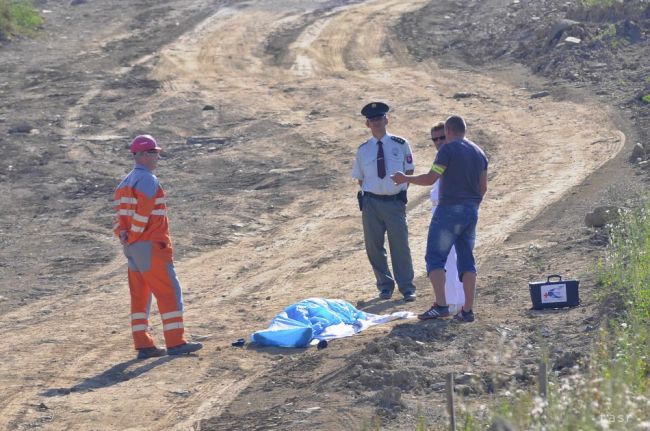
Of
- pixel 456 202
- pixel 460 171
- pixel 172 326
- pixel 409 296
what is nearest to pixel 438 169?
pixel 460 171

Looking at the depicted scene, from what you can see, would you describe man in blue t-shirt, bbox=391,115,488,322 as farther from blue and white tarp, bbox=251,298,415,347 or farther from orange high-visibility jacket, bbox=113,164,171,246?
orange high-visibility jacket, bbox=113,164,171,246

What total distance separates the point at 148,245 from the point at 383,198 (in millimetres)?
2688

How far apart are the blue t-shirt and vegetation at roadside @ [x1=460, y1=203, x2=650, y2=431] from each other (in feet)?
4.91

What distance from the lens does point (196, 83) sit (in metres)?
25.3

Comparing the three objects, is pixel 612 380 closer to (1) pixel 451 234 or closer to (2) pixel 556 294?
(1) pixel 451 234

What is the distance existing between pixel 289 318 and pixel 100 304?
3094 millimetres

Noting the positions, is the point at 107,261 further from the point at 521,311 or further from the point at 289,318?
the point at 521,311

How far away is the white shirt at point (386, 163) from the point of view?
39.0 ft

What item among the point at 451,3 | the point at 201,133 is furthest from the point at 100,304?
the point at 451,3

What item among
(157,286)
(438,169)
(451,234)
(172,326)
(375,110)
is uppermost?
(375,110)

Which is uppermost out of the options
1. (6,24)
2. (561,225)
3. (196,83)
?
(6,24)

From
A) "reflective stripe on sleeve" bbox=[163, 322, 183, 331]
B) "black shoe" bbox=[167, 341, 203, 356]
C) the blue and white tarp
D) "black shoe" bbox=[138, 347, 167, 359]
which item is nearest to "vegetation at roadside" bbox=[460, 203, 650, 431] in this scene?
the blue and white tarp

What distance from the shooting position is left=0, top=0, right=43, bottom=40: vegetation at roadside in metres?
29.6

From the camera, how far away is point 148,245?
10516 millimetres
